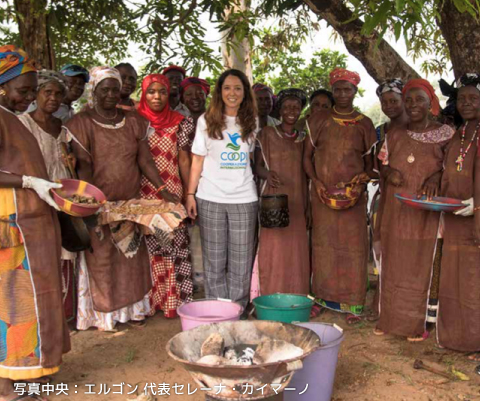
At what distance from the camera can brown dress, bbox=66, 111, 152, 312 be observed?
4.41 metres

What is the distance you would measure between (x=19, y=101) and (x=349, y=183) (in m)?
2.57

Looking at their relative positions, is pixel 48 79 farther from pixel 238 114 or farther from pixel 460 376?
pixel 460 376

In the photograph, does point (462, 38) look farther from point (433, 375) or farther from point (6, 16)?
point (6, 16)

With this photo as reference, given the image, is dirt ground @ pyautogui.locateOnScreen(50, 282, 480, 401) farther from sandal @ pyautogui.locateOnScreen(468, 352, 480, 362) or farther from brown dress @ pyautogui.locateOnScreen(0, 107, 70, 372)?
brown dress @ pyautogui.locateOnScreen(0, 107, 70, 372)

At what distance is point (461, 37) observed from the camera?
195 inches

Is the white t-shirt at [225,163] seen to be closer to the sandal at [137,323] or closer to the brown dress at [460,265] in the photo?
the sandal at [137,323]

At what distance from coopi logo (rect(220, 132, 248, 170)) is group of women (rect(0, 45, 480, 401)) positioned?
0.01m

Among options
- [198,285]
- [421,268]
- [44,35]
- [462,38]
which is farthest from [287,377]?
[44,35]

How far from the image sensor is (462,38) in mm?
4957

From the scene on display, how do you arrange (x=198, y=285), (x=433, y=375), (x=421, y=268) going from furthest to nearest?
(x=198, y=285) < (x=421, y=268) < (x=433, y=375)

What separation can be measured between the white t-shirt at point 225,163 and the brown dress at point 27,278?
149 centimetres

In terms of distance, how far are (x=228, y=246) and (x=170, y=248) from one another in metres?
0.50

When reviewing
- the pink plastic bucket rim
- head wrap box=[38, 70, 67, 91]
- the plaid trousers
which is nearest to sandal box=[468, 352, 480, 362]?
the pink plastic bucket rim

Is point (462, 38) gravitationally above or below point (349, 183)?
above
